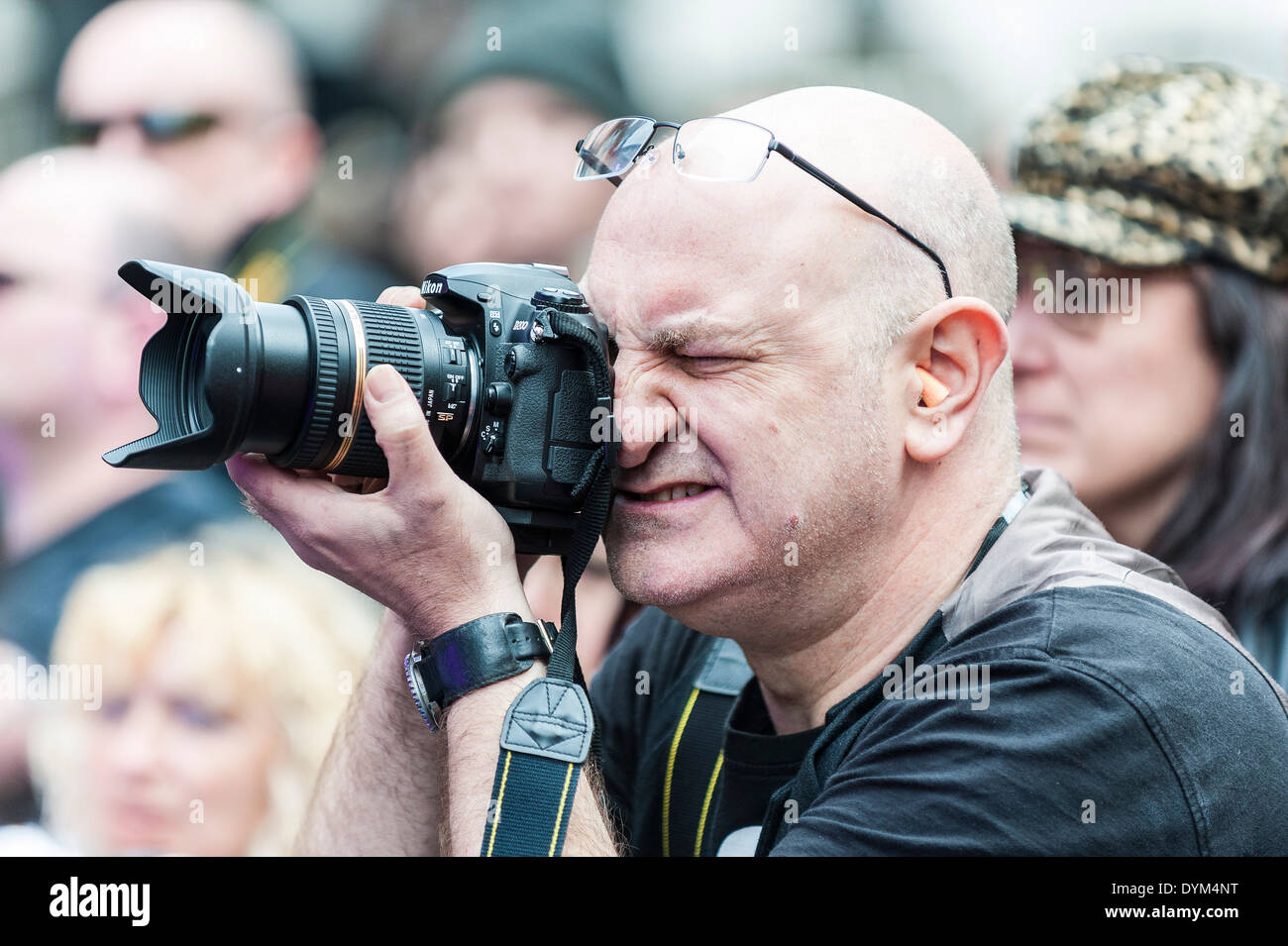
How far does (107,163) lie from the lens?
3689mm

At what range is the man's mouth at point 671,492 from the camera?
2.08 metres

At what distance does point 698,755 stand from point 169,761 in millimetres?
1393

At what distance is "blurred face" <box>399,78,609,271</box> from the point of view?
3967 millimetres

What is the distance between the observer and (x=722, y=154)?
210 cm

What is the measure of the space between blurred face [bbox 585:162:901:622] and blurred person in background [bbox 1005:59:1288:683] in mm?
1422

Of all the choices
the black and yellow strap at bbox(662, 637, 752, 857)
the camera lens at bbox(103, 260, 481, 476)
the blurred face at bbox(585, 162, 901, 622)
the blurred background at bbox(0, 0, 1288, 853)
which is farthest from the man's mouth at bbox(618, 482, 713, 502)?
the blurred background at bbox(0, 0, 1288, 853)

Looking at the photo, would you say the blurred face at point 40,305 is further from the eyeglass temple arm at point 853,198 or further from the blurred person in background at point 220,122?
the eyeglass temple arm at point 853,198

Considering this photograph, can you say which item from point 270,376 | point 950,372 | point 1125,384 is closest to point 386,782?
point 270,376

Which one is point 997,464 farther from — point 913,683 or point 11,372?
point 11,372

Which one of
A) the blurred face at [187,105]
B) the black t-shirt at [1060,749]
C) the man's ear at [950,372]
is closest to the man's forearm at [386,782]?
the black t-shirt at [1060,749]

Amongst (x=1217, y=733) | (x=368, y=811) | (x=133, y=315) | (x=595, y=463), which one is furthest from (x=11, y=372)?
(x=1217, y=733)

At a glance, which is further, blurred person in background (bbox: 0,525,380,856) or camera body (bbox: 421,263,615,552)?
blurred person in background (bbox: 0,525,380,856)

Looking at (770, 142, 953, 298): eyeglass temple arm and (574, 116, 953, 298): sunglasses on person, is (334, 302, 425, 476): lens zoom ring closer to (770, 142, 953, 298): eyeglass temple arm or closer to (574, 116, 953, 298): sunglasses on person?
(574, 116, 953, 298): sunglasses on person
